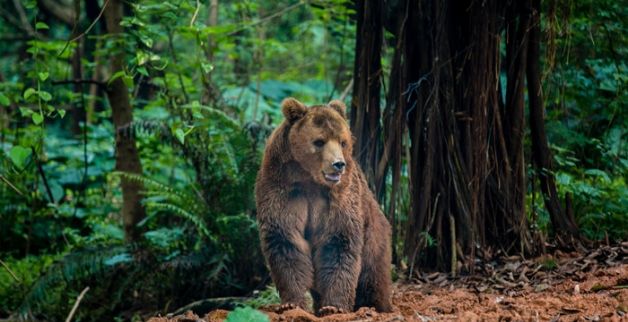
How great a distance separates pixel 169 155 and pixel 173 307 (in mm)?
3835

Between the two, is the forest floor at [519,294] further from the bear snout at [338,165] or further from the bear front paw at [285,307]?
the bear snout at [338,165]

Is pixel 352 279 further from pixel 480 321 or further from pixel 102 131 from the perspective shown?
pixel 102 131

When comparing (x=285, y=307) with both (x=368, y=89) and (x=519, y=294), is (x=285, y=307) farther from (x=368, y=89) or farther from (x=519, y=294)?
(x=368, y=89)

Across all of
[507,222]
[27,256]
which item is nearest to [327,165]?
[507,222]

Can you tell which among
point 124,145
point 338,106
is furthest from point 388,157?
point 124,145

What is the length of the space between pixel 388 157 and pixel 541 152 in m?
1.40

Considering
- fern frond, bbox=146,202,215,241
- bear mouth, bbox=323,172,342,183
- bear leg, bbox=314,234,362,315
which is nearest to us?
bear mouth, bbox=323,172,342,183

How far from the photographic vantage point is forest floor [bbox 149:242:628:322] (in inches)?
159

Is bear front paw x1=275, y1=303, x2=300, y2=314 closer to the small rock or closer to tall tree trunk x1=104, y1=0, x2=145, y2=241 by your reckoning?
the small rock

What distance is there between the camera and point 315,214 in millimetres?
5375

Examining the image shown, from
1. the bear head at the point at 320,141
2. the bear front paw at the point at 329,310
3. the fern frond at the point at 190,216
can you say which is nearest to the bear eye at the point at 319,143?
the bear head at the point at 320,141

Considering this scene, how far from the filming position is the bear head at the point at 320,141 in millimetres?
5133

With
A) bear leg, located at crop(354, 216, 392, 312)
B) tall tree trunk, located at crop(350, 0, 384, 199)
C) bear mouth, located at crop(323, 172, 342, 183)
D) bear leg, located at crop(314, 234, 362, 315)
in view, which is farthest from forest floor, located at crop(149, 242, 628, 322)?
tall tree trunk, located at crop(350, 0, 384, 199)

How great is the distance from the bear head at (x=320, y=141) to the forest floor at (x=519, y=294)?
102 centimetres
